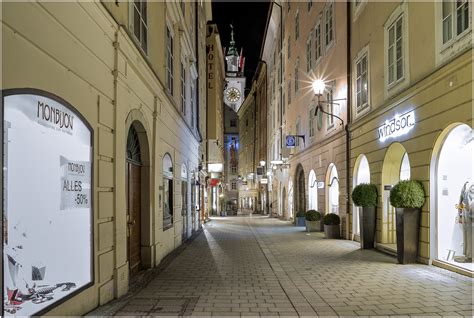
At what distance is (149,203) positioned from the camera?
1058 centimetres

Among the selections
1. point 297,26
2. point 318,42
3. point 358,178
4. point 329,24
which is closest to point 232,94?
point 297,26

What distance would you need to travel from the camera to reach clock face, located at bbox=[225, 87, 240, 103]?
250 ft

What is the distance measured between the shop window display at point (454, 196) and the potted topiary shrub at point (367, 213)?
363 centimetres

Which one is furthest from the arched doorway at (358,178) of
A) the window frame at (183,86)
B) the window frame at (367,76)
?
the window frame at (183,86)

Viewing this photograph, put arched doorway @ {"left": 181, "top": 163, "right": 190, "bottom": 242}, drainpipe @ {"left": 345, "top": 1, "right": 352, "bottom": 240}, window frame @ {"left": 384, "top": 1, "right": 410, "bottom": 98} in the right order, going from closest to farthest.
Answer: window frame @ {"left": 384, "top": 1, "right": 410, "bottom": 98}
drainpipe @ {"left": 345, "top": 1, "right": 352, "bottom": 240}
arched doorway @ {"left": 181, "top": 163, "right": 190, "bottom": 242}

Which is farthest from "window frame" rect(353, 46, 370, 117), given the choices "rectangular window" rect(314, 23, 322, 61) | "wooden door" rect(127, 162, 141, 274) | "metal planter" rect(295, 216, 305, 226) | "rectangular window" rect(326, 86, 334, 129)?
"metal planter" rect(295, 216, 305, 226)

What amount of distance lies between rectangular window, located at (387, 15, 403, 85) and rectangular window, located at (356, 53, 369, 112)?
6.62ft

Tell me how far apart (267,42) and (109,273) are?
1621 inches

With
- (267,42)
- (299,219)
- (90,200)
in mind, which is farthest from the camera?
(267,42)

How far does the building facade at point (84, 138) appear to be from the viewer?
173 inches

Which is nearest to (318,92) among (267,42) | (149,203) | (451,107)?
(451,107)

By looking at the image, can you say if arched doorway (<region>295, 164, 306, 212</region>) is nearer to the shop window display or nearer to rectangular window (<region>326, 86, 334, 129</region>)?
rectangular window (<region>326, 86, 334, 129</region>)

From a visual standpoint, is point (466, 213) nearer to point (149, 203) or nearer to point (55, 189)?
point (149, 203)

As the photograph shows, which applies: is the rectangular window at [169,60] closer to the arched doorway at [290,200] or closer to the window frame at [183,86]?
the window frame at [183,86]
